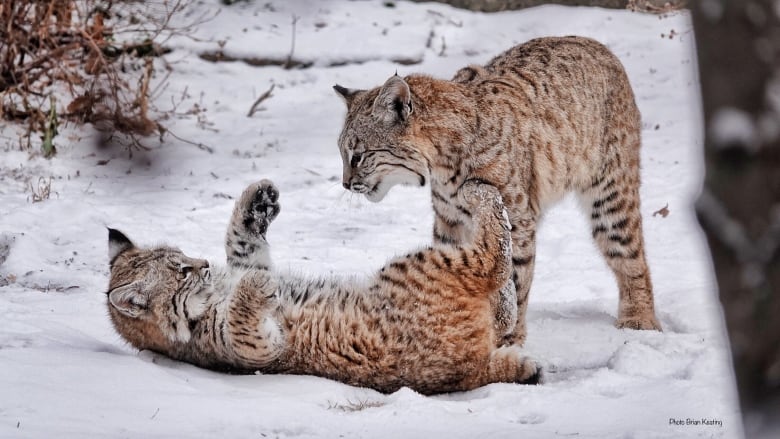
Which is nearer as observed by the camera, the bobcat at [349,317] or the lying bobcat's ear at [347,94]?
the bobcat at [349,317]

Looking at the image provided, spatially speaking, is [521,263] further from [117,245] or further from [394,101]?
[117,245]

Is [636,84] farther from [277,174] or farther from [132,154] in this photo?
[132,154]

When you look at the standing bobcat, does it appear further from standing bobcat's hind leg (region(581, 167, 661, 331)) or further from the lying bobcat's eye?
the lying bobcat's eye

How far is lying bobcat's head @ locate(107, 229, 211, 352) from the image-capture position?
5324mm

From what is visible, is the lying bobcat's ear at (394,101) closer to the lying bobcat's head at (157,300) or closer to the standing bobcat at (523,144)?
the standing bobcat at (523,144)

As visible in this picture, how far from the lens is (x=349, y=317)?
5.12 m

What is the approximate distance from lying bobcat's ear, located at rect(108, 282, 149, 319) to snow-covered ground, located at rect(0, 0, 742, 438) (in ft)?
0.74

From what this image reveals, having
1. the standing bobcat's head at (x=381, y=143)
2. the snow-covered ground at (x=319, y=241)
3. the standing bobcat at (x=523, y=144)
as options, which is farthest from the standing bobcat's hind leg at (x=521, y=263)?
the standing bobcat's head at (x=381, y=143)

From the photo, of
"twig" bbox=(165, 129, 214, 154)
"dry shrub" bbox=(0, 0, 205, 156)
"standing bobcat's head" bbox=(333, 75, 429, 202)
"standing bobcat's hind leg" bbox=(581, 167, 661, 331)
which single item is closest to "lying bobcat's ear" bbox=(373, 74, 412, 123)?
"standing bobcat's head" bbox=(333, 75, 429, 202)

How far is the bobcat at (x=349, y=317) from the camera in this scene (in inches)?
197

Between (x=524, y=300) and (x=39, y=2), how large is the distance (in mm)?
6144

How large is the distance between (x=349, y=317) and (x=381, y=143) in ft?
4.55

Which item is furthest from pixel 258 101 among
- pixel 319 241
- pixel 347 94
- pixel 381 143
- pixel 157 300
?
pixel 157 300

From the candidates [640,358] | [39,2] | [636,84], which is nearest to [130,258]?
[640,358]
